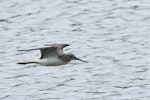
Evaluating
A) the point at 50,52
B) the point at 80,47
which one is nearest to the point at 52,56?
the point at 50,52

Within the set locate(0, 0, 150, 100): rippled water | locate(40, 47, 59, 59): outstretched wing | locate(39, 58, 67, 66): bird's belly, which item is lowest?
locate(0, 0, 150, 100): rippled water

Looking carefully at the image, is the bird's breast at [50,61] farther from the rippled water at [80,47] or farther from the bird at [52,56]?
the rippled water at [80,47]

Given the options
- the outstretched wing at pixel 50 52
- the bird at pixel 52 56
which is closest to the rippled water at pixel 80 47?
the bird at pixel 52 56

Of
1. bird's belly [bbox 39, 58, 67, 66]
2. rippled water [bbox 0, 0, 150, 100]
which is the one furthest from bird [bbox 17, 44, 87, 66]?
rippled water [bbox 0, 0, 150, 100]

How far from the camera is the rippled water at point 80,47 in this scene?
19.9 meters

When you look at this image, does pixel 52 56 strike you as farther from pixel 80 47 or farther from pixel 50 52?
pixel 80 47

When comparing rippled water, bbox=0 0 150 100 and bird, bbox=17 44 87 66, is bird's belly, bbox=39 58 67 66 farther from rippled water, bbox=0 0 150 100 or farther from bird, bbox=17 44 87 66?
rippled water, bbox=0 0 150 100

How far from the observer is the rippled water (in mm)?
19922

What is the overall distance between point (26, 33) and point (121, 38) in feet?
8.72

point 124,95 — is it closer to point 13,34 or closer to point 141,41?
point 141,41

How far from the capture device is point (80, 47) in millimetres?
22453

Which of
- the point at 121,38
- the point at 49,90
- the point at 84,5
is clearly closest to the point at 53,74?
the point at 49,90

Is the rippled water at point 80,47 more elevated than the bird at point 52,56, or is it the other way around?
the bird at point 52,56

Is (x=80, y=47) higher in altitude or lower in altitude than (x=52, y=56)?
lower
